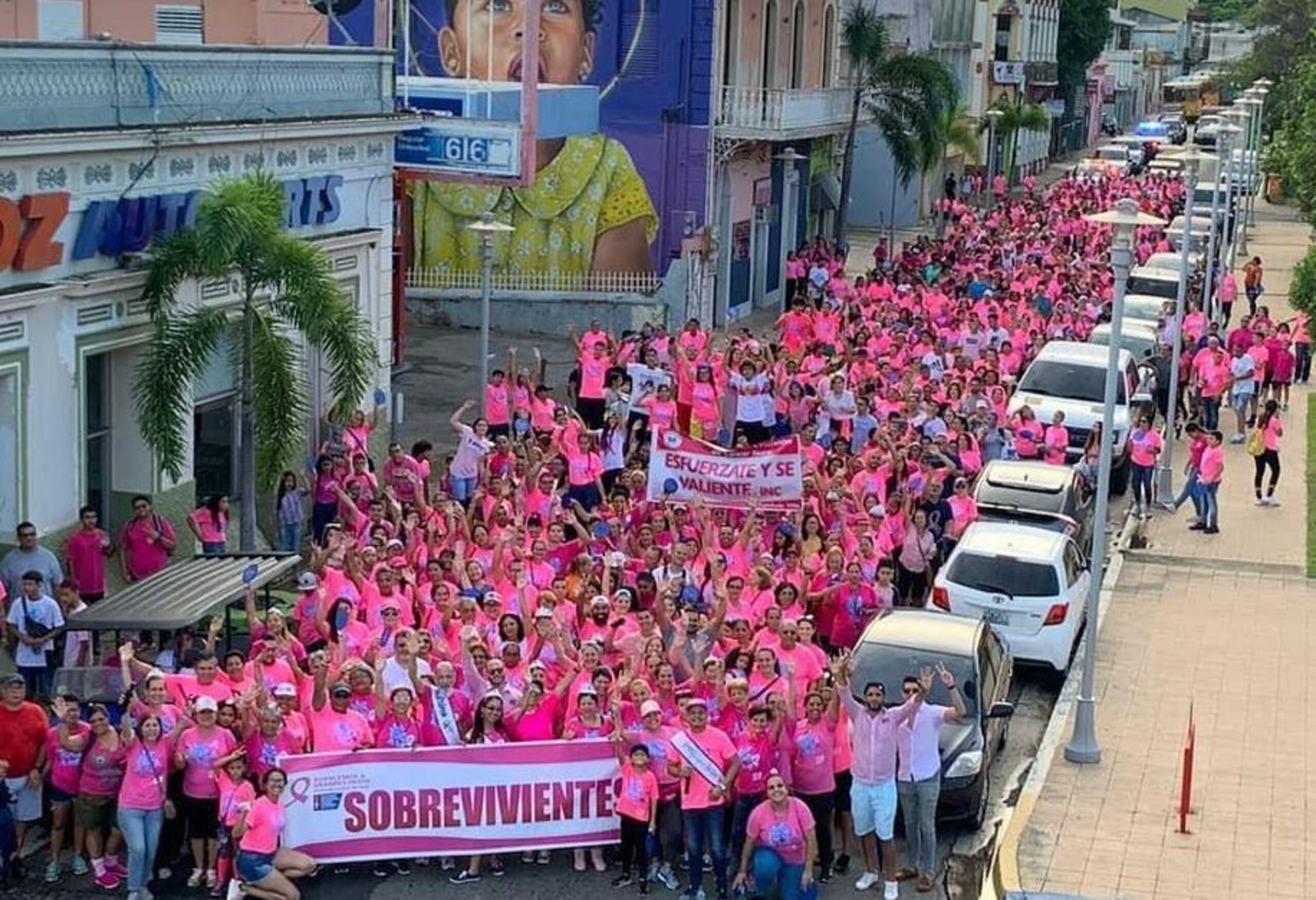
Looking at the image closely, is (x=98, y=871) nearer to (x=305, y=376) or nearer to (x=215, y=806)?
(x=215, y=806)

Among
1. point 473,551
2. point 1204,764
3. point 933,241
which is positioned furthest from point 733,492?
point 933,241

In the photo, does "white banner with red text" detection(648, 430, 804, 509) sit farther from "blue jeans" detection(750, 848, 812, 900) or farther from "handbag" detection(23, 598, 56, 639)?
"blue jeans" detection(750, 848, 812, 900)

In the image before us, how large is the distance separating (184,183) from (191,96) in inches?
33.5

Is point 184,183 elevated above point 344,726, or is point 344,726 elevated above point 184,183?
point 184,183

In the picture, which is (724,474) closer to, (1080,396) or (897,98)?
(1080,396)

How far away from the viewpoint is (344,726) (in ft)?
42.2

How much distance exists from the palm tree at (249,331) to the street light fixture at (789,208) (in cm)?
2503

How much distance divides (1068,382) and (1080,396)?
0.96 feet

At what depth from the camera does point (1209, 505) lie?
80.5ft

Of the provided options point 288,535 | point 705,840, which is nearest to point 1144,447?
point 288,535

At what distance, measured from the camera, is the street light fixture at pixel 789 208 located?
44469 mm

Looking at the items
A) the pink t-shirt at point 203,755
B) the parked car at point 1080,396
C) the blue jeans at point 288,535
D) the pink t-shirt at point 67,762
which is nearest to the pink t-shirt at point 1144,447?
the parked car at point 1080,396

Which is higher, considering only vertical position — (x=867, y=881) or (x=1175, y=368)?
(x=1175, y=368)

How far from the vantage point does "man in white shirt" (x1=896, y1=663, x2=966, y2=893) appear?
13.2 meters
